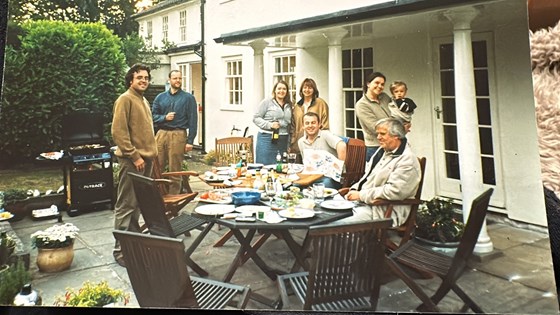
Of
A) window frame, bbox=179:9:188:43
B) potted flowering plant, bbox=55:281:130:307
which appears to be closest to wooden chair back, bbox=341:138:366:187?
window frame, bbox=179:9:188:43

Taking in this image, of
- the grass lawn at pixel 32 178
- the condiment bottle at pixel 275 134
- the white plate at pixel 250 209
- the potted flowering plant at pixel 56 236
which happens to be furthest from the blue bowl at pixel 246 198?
the grass lawn at pixel 32 178

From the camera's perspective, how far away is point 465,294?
1.44 m

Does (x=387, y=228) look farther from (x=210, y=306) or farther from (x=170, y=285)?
(x=170, y=285)

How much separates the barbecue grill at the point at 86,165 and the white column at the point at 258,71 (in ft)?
2.44

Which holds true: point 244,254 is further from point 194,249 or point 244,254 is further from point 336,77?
point 336,77

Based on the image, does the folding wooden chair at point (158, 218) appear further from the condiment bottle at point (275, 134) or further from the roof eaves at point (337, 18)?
the roof eaves at point (337, 18)

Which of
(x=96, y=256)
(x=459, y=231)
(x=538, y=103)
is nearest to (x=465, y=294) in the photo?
(x=459, y=231)

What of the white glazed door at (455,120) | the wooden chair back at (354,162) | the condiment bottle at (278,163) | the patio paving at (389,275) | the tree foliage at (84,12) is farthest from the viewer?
the tree foliage at (84,12)

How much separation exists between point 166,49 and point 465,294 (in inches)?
66.8

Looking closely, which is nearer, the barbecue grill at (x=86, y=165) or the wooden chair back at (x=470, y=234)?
the wooden chair back at (x=470, y=234)

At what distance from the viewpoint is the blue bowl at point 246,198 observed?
67.6 inches

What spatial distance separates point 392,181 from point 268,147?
0.59 metres

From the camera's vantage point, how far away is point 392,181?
62.1 inches

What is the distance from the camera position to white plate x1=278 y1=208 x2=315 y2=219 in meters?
1.60
